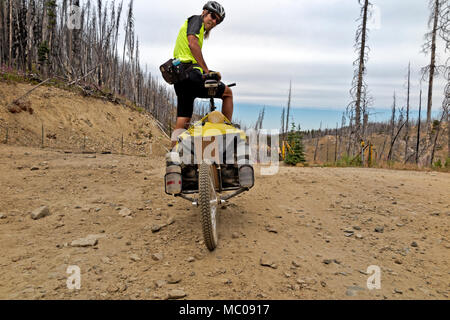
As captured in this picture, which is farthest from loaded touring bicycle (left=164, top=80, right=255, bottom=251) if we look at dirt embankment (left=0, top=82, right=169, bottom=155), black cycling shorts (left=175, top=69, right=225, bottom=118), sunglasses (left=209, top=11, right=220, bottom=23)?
→ dirt embankment (left=0, top=82, right=169, bottom=155)

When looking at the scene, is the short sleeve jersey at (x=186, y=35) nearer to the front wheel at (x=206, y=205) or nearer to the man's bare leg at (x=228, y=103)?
the man's bare leg at (x=228, y=103)

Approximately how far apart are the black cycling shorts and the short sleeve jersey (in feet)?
0.45

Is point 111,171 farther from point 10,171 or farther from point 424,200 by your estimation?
point 424,200

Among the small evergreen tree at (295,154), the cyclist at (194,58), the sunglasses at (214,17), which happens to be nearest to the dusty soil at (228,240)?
the cyclist at (194,58)

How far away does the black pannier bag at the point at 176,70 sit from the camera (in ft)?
11.0

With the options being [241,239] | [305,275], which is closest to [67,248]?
[241,239]

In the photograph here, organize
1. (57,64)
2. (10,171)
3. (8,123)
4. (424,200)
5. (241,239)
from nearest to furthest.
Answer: (241,239), (424,200), (10,171), (8,123), (57,64)

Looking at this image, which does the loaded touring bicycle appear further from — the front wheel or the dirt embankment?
the dirt embankment

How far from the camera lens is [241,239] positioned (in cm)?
309

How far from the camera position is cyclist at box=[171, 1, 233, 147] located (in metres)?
3.31

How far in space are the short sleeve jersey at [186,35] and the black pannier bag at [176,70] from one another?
8 centimetres

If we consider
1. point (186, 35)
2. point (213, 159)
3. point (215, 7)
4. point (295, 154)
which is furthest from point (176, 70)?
point (295, 154)
